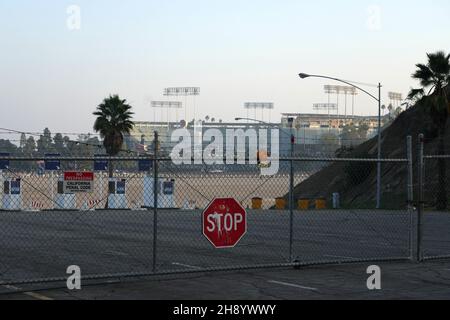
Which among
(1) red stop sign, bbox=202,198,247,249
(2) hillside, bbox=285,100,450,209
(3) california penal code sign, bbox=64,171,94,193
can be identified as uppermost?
(2) hillside, bbox=285,100,450,209

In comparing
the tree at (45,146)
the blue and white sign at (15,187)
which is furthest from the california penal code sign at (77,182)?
the blue and white sign at (15,187)

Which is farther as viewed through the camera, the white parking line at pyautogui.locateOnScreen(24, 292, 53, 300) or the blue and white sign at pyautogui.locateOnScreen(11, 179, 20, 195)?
the blue and white sign at pyautogui.locateOnScreen(11, 179, 20, 195)

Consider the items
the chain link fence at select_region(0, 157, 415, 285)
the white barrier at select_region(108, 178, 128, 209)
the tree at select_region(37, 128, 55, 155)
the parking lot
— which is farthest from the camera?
the white barrier at select_region(108, 178, 128, 209)

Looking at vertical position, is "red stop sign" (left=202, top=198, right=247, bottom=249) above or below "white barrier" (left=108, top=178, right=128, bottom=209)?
below

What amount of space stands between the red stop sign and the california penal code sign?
1.96 metres

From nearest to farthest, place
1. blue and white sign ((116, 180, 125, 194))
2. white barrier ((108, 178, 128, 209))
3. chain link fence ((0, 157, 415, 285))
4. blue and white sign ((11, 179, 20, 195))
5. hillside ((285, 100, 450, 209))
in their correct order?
chain link fence ((0, 157, 415, 285))
blue and white sign ((11, 179, 20, 195))
white barrier ((108, 178, 128, 209))
blue and white sign ((116, 180, 125, 194))
hillside ((285, 100, 450, 209))

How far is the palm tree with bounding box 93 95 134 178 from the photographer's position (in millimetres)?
61500

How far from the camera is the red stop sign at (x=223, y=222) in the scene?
12672mm

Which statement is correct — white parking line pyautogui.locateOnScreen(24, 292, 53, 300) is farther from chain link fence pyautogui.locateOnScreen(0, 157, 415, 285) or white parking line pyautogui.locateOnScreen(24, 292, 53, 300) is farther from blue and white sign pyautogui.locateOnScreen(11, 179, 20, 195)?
blue and white sign pyautogui.locateOnScreen(11, 179, 20, 195)


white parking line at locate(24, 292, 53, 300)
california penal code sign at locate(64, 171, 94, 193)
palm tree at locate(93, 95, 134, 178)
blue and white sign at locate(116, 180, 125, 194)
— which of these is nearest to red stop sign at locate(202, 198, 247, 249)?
california penal code sign at locate(64, 171, 94, 193)

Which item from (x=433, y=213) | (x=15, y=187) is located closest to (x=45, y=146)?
(x=15, y=187)

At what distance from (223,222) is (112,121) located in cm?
4996

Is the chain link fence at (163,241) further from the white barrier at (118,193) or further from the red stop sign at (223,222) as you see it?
the white barrier at (118,193)
